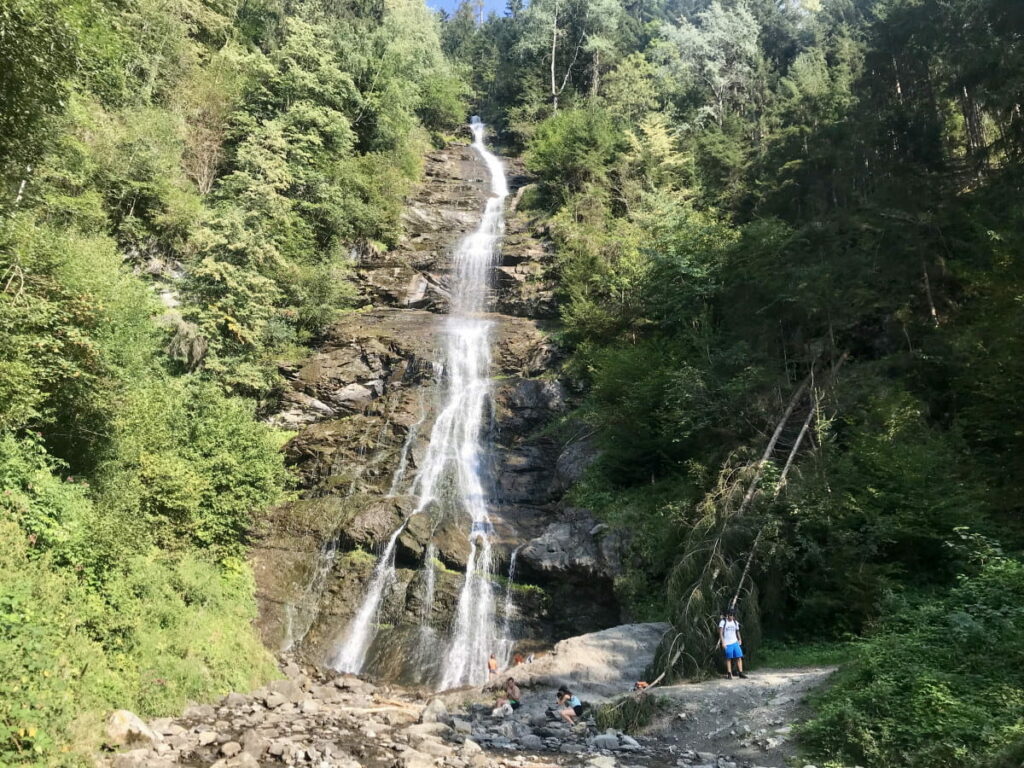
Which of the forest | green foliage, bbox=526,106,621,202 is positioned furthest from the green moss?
green foliage, bbox=526,106,621,202

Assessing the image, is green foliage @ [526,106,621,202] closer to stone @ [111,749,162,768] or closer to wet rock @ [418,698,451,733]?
wet rock @ [418,698,451,733]

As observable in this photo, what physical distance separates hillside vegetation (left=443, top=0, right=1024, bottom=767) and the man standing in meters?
0.29

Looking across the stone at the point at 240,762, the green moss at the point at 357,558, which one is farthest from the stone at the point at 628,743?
the green moss at the point at 357,558

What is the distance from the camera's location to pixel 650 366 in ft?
61.0

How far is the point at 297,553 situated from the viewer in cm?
1720

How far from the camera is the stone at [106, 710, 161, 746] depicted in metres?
8.31

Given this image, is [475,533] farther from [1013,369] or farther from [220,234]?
[220,234]

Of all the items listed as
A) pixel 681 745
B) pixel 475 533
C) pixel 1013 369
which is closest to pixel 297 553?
pixel 475 533

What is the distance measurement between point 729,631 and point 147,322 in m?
16.6

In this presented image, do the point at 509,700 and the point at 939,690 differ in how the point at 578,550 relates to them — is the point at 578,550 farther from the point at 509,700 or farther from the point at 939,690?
the point at 939,690

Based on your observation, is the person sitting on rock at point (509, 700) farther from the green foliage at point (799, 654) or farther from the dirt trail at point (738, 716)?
the green foliage at point (799, 654)

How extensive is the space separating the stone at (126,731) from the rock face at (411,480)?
21.1 feet

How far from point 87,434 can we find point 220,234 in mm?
11966

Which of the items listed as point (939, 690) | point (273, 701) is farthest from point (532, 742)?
point (939, 690)
